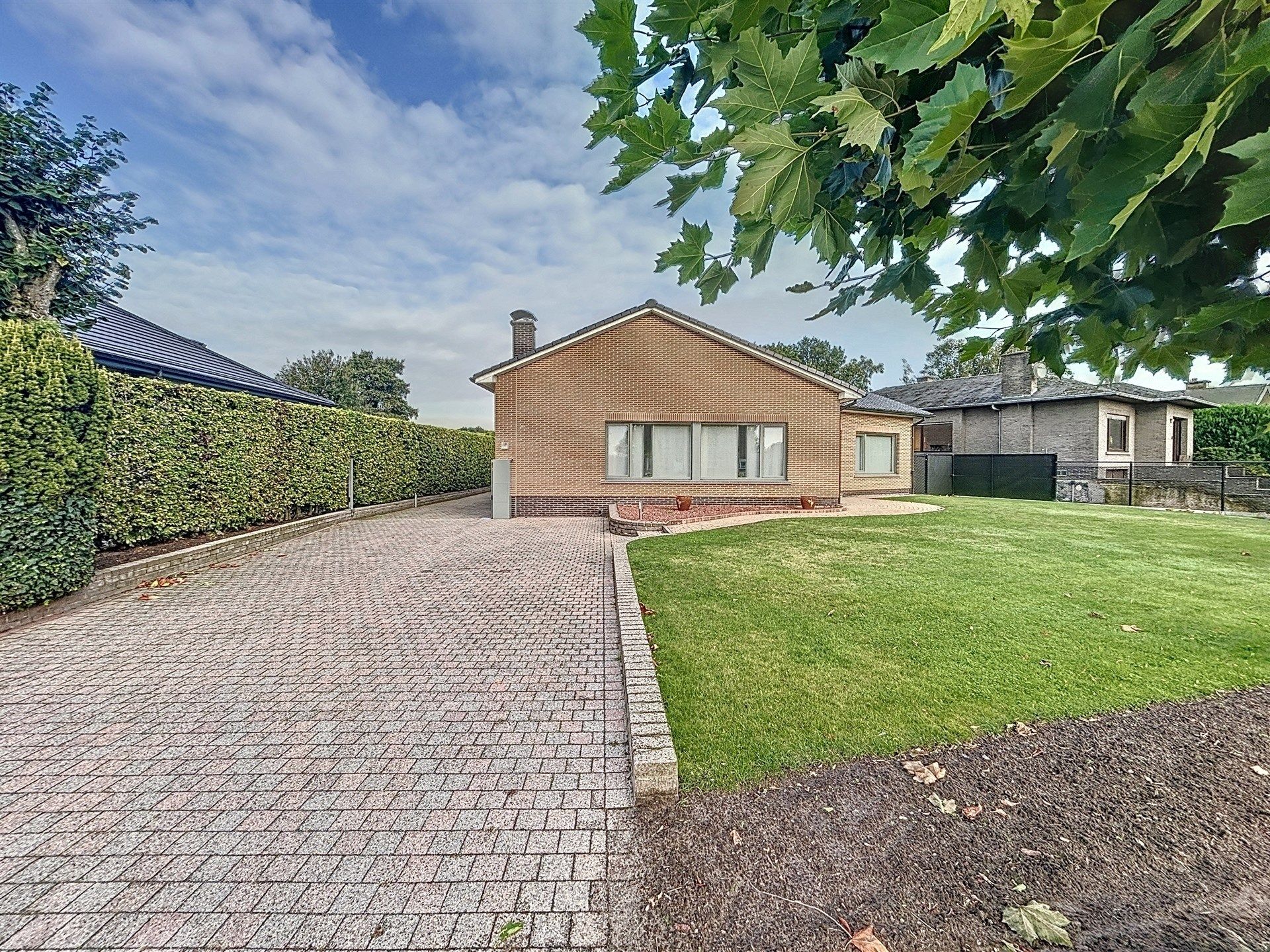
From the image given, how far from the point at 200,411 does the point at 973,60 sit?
1090 cm

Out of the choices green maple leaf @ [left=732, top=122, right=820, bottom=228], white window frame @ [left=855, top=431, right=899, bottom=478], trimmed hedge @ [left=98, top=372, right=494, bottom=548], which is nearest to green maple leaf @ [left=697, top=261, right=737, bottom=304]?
green maple leaf @ [left=732, top=122, right=820, bottom=228]

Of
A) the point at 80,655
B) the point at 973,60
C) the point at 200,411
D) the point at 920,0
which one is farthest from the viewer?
the point at 200,411

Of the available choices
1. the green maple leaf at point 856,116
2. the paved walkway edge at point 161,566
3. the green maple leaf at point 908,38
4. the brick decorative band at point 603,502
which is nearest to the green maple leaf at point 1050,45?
the green maple leaf at point 908,38

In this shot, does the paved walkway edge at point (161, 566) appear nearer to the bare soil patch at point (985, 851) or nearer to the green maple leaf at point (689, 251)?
the bare soil patch at point (985, 851)

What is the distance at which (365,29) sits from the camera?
9242 mm

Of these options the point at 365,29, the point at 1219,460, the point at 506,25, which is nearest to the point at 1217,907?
the point at 506,25

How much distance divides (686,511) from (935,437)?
19.8 meters

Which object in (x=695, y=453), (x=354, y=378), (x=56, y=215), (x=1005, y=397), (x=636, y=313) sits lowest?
(x=695, y=453)

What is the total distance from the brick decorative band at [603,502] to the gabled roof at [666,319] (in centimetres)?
358

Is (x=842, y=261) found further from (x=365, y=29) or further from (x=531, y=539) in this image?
(x=365, y=29)

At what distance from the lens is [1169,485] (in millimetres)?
17969

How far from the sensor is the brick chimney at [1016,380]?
21125 mm

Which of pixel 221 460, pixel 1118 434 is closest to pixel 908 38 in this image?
pixel 221 460

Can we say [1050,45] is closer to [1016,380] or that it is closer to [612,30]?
[612,30]
